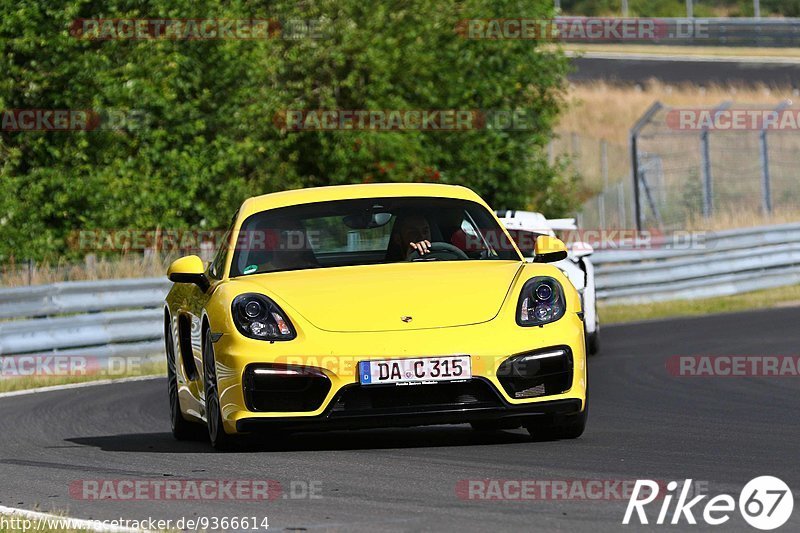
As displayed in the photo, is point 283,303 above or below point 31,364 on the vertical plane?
above

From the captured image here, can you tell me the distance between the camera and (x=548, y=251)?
29.1 ft

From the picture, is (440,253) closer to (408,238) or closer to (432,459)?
(408,238)

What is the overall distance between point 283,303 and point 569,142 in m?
39.4

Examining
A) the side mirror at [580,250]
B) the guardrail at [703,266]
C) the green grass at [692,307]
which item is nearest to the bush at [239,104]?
the guardrail at [703,266]

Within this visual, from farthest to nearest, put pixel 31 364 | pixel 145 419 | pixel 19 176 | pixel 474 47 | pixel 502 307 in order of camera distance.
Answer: pixel 474 47
pixel 19 176
pixel 31 364
pixel 145 419
pixel 502 307

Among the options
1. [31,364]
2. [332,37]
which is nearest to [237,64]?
[332,37]

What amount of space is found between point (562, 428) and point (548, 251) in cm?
102

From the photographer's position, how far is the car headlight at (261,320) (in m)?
7.93

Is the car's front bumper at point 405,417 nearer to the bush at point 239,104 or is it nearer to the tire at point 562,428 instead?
the tire at point 562,428

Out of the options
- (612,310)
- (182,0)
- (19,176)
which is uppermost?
(182,0)

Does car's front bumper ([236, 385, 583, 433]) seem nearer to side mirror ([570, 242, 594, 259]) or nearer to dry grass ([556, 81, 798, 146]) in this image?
side mirror ([570, 242, 594, 259])

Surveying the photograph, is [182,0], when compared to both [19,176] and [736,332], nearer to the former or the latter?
[19,176]

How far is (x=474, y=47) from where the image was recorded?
3033 centimetres

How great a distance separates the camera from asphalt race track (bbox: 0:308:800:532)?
239 inches
